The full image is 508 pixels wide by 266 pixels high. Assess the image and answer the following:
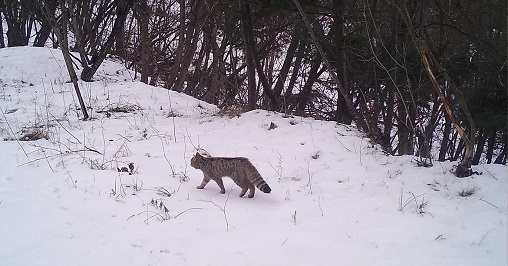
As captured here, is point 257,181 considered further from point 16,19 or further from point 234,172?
point 16,19

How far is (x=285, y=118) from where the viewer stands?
364 inches

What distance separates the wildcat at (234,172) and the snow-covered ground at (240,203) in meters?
0.18

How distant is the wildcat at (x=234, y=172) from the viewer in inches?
230

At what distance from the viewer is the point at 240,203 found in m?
5.77

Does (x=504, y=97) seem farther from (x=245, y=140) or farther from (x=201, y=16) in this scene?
(x=201, y=16)

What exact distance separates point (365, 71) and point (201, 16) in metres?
8.47

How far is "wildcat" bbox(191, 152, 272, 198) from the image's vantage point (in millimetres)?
5844

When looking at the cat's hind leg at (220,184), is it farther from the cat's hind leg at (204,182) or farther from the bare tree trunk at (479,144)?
the bare tree trunk at (479,144)

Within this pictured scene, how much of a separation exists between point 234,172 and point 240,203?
1.53ft

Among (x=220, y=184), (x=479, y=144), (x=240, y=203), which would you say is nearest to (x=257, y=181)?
(x=240, y=203)

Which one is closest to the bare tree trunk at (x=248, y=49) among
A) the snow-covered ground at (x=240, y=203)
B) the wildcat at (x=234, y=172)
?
the snow-covered ground at (x=240, y=203)

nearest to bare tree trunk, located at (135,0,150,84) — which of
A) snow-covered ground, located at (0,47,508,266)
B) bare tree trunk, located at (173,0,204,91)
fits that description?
bare tree trunk, located at (173,0,204,91)

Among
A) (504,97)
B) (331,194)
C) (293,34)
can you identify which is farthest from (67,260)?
(293,34)

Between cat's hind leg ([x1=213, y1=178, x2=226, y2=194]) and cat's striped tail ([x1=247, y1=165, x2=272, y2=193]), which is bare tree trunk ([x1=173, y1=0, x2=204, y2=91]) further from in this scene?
cat's striped tail ([x1=247, y1=165, x2=272, y2=193])
